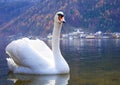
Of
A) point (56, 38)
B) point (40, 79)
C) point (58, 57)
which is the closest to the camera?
point (40, 79)

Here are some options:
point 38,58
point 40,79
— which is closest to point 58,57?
point 38,58

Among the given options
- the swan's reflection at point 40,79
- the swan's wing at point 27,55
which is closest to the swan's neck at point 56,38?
the swan's wing at point 27,55

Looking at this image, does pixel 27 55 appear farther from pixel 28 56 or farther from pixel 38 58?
pixel 38 58

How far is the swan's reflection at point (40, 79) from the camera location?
55.5ft

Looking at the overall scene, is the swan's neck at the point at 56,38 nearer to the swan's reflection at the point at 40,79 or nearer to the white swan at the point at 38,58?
the white swan at the point at 38,58

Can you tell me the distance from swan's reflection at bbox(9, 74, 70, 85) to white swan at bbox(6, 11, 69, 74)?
0.46 metres

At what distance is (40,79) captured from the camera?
18.0 m

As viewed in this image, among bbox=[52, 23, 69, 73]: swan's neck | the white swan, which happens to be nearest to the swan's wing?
the white swan

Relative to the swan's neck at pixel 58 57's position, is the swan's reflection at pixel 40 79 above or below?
below

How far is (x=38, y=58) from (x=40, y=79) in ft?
5.78

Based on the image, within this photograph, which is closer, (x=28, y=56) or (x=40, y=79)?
(x=40, y=79)

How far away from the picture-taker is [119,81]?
16.7 m

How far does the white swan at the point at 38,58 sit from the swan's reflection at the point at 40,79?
459mm

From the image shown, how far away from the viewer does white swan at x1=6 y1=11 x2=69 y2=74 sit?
19250 millimetres
